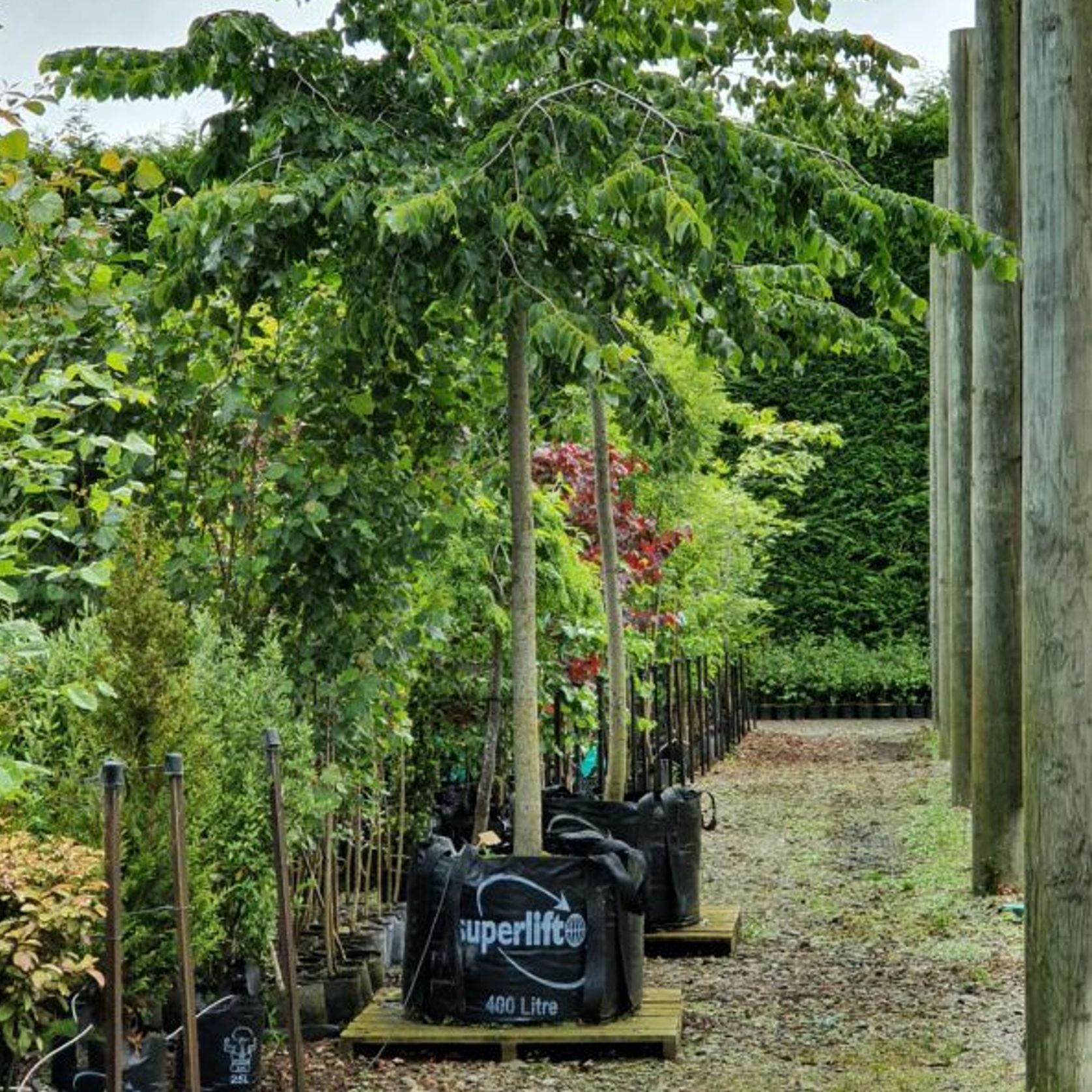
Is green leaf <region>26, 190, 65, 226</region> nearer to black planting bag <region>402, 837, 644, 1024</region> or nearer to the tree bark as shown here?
black planting bag <region>402, 837, 644, 1024</region>

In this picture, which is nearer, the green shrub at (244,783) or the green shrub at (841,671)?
the green shrub at (244,783)

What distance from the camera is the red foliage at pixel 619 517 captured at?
11336mm

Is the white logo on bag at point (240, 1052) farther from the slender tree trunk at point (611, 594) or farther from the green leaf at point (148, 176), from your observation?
the slender tree trunk at point (611, 594)

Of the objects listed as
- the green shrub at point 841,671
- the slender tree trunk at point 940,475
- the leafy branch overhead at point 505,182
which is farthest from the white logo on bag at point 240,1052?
the green shrub at point 841,671

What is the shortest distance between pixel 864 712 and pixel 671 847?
18741 mm

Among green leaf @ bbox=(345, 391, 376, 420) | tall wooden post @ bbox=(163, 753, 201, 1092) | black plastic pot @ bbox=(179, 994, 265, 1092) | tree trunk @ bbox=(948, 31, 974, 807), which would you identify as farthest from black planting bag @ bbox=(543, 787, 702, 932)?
tree trunk @ bbox=(948, 31, 974, 807)

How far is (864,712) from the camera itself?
27.2m

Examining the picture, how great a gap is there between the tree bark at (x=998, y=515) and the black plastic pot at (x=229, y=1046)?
506 centimetres

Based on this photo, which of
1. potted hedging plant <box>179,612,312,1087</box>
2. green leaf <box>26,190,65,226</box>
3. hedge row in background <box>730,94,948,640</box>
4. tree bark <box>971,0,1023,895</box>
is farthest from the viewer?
hedge row in background <box>730,94,948,640</box>

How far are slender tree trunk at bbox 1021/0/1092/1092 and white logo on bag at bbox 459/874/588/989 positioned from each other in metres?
1.78

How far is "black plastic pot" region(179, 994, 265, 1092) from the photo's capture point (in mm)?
6070

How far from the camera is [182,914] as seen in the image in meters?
5.11

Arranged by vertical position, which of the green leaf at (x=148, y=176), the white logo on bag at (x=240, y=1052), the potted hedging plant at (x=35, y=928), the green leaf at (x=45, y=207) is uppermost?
the green leaf at (x=148, y=176)

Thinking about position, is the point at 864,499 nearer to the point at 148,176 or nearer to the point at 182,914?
the point at 148,176
